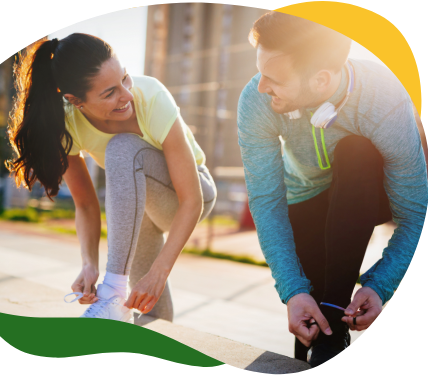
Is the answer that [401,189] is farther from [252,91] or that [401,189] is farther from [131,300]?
[131,300]

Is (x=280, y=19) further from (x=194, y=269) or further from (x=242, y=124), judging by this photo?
(x=194, y=269)

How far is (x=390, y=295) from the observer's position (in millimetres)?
912

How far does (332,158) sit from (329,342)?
0.44 metres

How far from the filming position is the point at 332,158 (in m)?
1.02

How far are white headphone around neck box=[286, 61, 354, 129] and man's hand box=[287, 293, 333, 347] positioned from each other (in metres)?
0.38

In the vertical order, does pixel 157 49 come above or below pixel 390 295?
above

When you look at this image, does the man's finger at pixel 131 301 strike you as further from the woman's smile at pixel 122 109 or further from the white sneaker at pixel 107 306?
the woman's smile at pixel 122 109

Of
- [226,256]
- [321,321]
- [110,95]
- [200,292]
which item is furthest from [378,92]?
[226,256]

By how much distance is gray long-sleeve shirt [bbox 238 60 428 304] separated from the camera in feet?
2.96

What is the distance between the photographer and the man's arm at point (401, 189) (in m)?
0.90

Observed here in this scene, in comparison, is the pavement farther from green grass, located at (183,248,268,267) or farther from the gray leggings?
the gray leggings

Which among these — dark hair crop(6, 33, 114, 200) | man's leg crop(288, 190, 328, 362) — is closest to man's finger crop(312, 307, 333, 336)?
man's leg crop(288, 190, 328, 362)

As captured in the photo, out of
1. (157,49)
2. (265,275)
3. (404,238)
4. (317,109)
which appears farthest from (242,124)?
(265,275)

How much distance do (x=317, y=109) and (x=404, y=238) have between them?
1.19 feet
